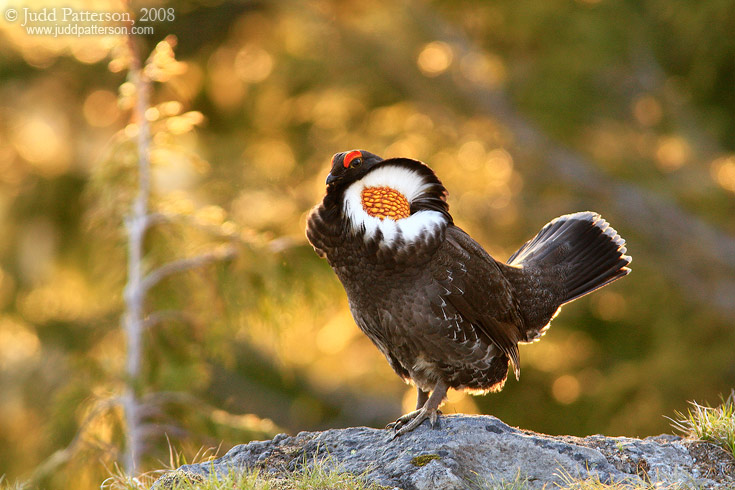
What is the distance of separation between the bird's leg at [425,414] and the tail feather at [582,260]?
45.6 inches

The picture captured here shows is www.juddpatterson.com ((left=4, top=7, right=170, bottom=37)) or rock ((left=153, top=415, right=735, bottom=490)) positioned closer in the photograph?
rock ((left=153, top=415, right=735, bottom=490))

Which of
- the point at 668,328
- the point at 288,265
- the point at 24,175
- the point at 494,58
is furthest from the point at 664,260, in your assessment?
the point at 24,175

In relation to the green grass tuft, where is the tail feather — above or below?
above

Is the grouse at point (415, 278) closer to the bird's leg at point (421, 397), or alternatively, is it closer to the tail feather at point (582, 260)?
the bird's leg at point (421, 397)

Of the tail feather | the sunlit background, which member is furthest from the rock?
the sunlit background

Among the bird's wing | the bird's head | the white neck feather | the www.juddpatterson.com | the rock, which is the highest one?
the www.juddpatterson.com

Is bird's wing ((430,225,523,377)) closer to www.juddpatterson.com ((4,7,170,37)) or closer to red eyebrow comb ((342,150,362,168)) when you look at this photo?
red eyebrow comb ((342,150,362,168))

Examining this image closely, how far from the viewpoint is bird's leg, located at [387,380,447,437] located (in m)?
4.84

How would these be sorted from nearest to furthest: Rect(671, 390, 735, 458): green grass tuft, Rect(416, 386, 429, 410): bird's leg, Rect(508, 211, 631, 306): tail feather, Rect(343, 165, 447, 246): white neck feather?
Rect(671, 390, 735, 458): green grass tuft
Rect(343, 165, 447, 246): white neck feather
Rect(416, 386, 429, 410): bird's leg
Rect(508, 211, 631, 306): tail feather

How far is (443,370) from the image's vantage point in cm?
515

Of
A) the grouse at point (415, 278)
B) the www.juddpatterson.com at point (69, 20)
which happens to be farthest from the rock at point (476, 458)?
the www.juddpatterson.com at point (69, 20)

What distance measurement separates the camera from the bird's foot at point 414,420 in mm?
4812

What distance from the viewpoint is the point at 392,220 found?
4.94 meters

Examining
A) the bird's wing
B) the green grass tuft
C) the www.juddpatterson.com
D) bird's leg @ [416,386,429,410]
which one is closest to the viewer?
the green grass tuft
